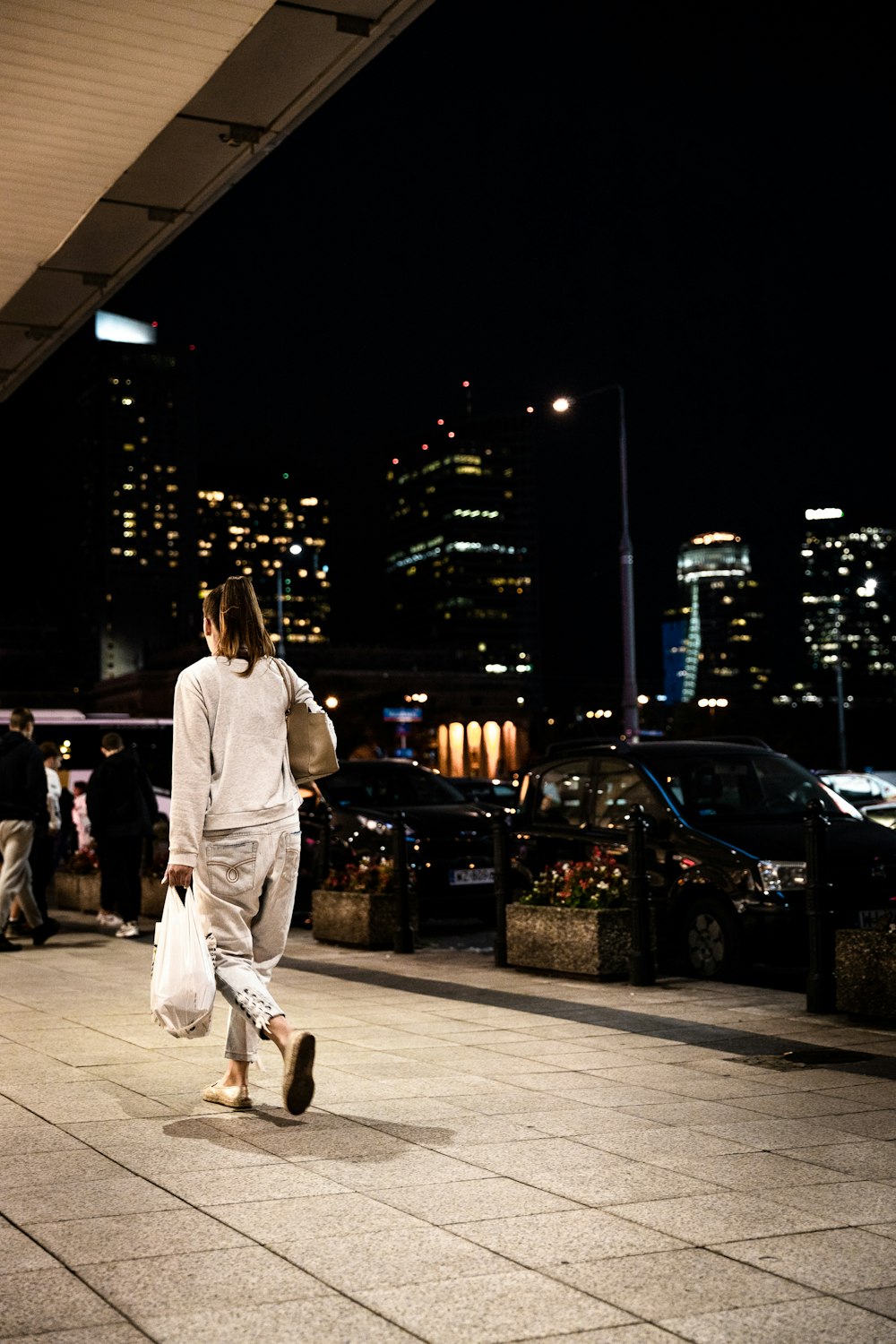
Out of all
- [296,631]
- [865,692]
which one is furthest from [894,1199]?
[296,631]

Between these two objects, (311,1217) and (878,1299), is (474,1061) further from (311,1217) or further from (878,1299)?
(878,1299)

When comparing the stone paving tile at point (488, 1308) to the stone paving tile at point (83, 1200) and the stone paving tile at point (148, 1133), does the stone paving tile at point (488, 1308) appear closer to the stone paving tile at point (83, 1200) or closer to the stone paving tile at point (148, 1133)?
the stone paving tile at point (83, 1200)

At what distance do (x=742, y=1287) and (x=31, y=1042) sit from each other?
202 inches

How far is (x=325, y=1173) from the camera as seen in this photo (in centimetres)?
502

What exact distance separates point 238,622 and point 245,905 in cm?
113

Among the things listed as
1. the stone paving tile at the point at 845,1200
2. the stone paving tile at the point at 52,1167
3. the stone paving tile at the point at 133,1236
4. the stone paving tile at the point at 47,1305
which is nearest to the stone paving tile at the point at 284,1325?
the stone paving tile at the point at 47,1305

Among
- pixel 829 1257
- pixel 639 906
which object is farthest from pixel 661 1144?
pixel 639 906

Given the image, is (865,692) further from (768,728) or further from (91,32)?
(91,32)

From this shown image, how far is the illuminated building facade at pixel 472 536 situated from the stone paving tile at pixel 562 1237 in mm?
151801

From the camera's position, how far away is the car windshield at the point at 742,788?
11.8 m

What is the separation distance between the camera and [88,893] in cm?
1838

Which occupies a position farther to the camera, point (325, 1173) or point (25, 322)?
point (25, 322)

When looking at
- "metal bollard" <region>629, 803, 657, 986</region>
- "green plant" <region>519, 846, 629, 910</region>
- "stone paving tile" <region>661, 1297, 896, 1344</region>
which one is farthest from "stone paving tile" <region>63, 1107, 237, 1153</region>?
"green plant" <region>519, 846, 629, 910</region>

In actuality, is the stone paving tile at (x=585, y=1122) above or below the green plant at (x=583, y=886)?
below
